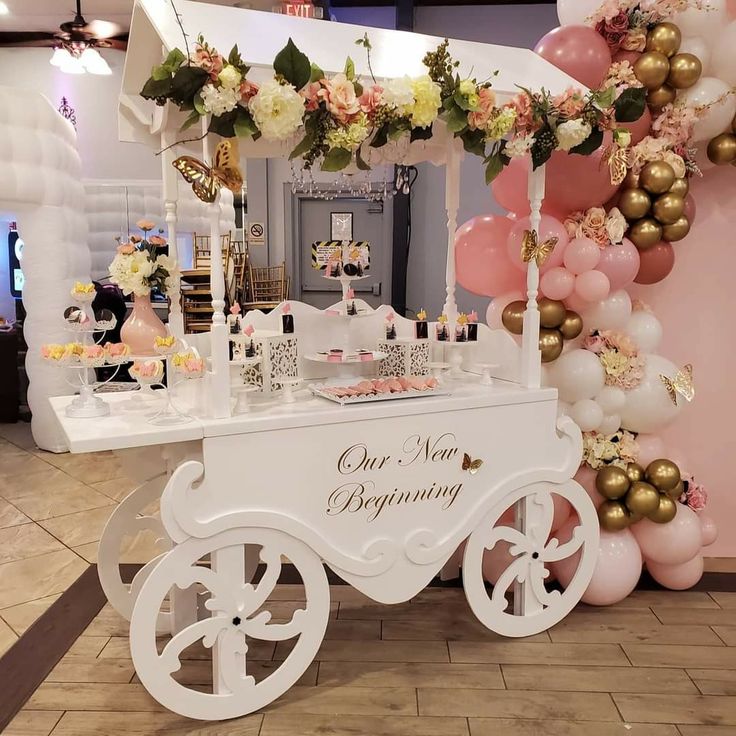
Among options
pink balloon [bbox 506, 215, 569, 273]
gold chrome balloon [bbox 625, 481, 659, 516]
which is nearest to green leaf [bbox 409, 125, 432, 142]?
pink balloon [bbox 506, 215, 569, 273]

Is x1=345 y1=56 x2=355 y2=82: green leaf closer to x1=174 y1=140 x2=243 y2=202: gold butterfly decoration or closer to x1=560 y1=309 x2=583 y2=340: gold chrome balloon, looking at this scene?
x1=174 y1=140 x2=243 y2=202: gold butterfly decoration

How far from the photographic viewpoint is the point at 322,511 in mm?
2230

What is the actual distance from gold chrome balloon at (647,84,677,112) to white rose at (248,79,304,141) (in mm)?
1542

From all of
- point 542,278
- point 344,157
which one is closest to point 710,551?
point 542,278

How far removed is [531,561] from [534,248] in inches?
44.8

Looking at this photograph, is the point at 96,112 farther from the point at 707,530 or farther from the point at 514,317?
the point at 707,530

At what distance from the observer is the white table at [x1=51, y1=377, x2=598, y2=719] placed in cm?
205

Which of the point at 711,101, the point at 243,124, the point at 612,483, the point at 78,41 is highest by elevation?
the point at 78,41

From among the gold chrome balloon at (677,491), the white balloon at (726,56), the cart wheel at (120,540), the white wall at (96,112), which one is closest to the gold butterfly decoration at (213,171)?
the cart wheel at (120,540)

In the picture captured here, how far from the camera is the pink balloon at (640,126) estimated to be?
9.07 feet

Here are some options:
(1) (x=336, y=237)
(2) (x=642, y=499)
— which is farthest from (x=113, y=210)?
(2) (x=642, y=499)

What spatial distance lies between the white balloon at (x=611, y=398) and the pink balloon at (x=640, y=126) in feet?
3.20

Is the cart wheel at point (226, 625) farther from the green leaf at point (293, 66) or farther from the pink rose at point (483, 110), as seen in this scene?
the pink rose at point (483, 110)

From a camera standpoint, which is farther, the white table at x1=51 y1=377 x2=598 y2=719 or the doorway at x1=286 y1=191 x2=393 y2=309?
the doorway at x1=286 y1=191 x2=393 y2=309
